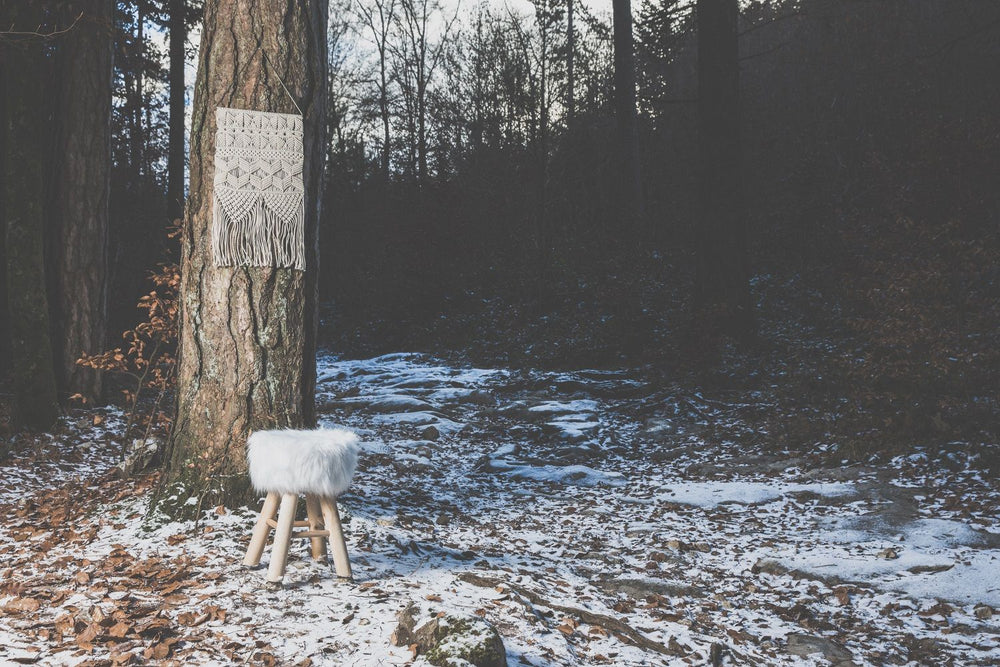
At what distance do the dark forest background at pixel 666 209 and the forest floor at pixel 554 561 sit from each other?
1.31 m

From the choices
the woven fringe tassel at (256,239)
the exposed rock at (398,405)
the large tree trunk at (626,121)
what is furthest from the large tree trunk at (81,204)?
the large tree trunk at (626,121)

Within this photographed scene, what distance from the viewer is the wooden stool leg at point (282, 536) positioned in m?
3.42

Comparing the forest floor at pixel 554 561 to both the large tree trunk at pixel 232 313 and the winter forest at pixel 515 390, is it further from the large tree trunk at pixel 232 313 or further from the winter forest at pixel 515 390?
the large tree trunk at pixel 232 313

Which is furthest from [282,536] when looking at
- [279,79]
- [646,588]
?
[279,79]

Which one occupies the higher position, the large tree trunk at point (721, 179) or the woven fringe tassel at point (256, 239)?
the large tree trunk at point (721, 179)

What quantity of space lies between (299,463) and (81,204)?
19.9 feet

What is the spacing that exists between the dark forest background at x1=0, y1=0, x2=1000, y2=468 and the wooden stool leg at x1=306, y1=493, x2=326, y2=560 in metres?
5.31

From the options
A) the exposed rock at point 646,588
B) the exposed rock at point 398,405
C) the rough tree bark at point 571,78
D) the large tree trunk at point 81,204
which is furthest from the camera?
the rough tree bark at point 571,78

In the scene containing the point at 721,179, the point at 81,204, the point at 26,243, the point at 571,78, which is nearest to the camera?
the point at 26,243

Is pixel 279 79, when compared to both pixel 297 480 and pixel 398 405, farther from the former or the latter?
pixel 398 405

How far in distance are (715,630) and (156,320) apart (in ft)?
15.4

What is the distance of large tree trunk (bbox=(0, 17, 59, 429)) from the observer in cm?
691

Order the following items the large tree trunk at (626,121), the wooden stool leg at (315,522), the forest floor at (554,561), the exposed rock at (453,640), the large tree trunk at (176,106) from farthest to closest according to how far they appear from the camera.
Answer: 1. the large tree trunk at (626,121)
2. the large tree trunk at (176,106)
3. the wooden stool leg at (315,522)
4. the forest floor at (554,561)
5. the exposed rock at (453,640)

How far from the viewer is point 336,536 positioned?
357 centimetres
